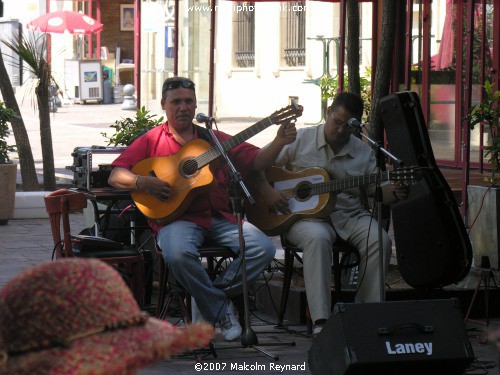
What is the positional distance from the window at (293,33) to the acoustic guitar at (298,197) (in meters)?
17.2

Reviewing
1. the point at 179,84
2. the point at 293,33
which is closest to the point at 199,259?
the point at 179,84

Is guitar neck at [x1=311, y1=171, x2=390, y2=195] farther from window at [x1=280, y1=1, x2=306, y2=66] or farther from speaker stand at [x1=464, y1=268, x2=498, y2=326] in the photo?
window at [x1=280, y1=1, x2=306, y2=66]

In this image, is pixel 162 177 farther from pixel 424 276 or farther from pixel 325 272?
pixel 424 276

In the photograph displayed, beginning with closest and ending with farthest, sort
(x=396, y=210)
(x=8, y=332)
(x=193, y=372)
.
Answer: (x=8, y=332)
(x=193, y=372)
(x=396, y=210)

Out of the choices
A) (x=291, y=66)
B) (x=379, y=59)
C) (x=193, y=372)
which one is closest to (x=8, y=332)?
(x=193, y=372)

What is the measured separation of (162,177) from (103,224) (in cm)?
135

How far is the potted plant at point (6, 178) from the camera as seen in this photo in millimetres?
10266

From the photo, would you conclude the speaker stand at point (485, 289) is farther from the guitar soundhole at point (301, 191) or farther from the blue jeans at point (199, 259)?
the blue jeans at point (199, 259)

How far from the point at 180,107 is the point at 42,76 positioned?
610 centimetres

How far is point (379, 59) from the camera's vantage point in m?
7.74

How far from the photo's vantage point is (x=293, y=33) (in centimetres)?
2402

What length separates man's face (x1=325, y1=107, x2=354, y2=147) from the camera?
6.05m

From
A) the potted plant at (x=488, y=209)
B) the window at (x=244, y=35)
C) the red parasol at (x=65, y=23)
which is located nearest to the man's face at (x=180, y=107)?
the potted plant at (x=488, y=209)

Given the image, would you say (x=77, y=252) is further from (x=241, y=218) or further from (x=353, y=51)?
(x=353, y=51)
